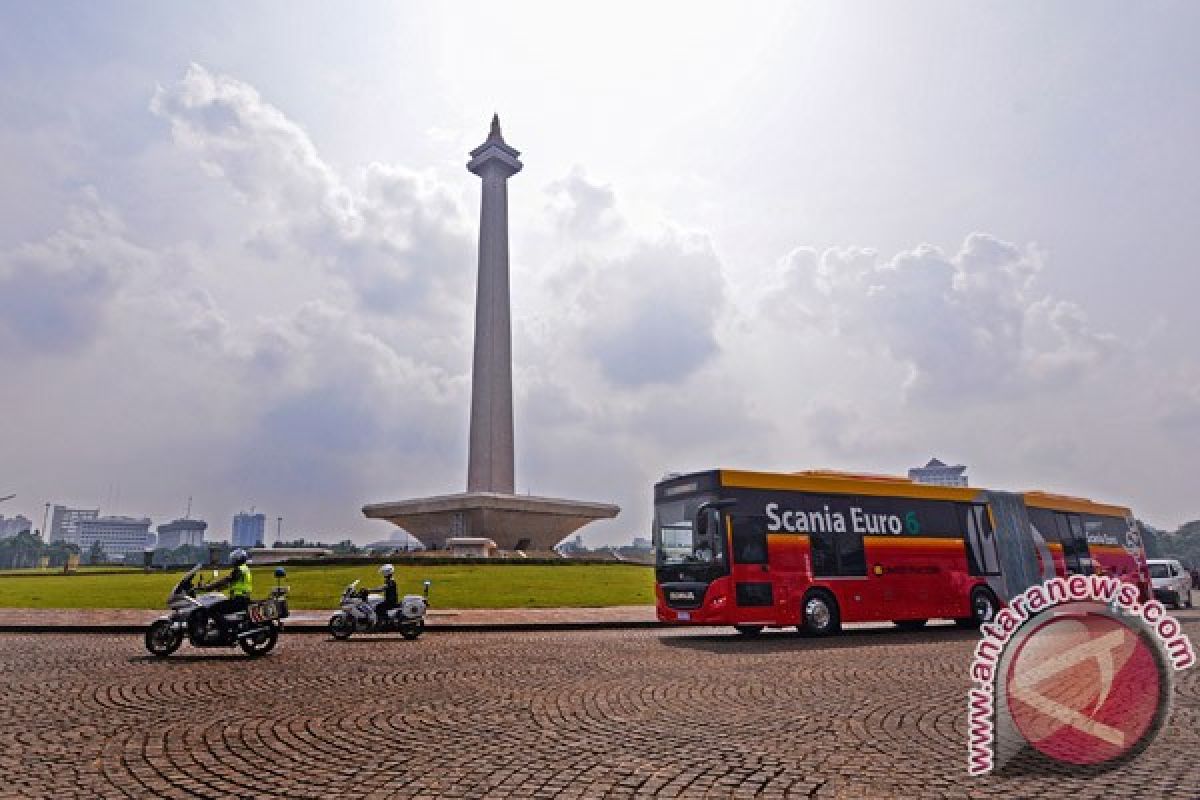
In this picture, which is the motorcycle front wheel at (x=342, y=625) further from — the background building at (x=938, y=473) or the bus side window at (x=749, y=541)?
the background building at (x=938, y=473)

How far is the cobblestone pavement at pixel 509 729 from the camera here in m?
5.25

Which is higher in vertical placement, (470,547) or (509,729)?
(470,547)

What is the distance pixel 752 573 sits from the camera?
53.5ft

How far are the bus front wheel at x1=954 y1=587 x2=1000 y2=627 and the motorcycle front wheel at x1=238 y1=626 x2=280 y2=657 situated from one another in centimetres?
1584

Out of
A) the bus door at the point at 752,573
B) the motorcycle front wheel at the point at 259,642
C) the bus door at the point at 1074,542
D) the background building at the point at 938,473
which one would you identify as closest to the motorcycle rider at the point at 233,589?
the motorcycle front wheel at the point at 259,642

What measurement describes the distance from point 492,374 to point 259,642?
48084mm

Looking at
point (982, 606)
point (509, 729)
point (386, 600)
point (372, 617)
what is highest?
point (386, 600)

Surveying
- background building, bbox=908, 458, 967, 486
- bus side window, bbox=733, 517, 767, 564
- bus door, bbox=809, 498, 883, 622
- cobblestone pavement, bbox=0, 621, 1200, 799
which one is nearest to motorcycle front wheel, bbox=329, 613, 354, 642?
cobblestone pavement, bbox=0, 621, 1200, 799

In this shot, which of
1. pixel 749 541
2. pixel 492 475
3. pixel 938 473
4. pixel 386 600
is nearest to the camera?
pixel 386 600

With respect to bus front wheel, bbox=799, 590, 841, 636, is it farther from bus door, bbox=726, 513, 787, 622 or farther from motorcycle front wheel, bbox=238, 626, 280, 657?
motorcycle front wheel, bbox=238, 626, 280, 657

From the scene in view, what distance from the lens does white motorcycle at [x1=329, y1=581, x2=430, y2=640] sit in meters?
15.7

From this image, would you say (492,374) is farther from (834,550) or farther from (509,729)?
(509,729)

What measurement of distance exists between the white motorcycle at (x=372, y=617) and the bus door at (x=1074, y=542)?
17.4 meters

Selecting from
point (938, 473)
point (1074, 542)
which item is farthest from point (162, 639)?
point (938, 473)
